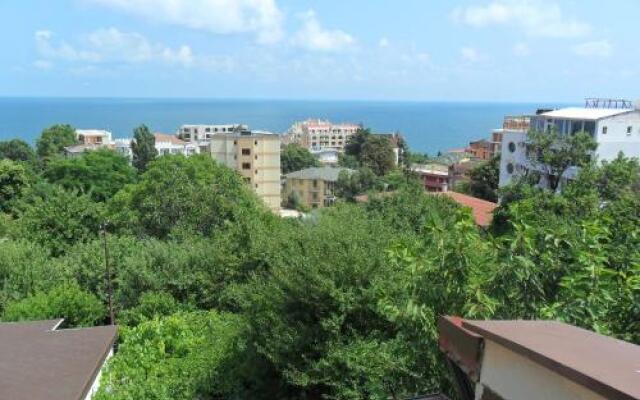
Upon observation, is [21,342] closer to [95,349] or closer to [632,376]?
[95,349]

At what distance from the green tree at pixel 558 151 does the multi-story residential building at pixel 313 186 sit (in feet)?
133

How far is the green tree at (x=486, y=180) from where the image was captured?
4372 cm

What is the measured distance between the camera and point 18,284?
1444 cm

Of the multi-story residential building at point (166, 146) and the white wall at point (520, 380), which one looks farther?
the multi-story residential building at point (166, 146)

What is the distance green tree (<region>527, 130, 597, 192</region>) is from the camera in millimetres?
27234

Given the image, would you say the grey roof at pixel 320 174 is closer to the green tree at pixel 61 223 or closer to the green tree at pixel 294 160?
the green tree at pixel 294 160

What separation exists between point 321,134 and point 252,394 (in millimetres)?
132053

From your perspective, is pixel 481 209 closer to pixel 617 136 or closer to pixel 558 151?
pixel 558 151

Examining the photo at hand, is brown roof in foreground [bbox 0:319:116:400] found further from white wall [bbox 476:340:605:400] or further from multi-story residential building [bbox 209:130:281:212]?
multi-story residential building [bbox 209:130:281:212]

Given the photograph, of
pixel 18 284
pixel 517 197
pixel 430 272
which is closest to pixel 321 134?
pixel 517 197

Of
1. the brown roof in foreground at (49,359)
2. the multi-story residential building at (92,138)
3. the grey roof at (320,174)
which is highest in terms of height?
the multi-story residential building at (92,138)

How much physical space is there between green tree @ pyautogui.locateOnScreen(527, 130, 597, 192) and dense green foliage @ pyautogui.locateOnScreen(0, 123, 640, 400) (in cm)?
462

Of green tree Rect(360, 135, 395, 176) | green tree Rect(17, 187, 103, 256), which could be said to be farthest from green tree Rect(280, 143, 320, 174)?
green tree Rect(17, 187, 103, 256)

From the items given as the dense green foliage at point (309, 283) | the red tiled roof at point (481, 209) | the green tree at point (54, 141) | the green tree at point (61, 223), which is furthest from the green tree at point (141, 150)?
the green tree at point (61, 223)
